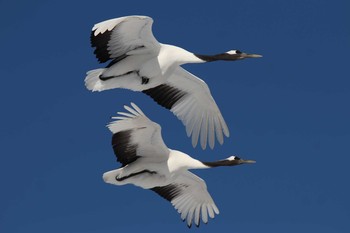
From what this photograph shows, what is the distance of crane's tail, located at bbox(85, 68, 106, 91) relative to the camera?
27078mm

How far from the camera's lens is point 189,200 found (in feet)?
101

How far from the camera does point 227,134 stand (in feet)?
92.5

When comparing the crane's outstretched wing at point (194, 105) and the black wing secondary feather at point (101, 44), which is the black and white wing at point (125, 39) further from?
the crane's outstretched wing at point (194, 105)

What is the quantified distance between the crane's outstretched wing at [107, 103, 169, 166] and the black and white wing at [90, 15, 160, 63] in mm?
1402

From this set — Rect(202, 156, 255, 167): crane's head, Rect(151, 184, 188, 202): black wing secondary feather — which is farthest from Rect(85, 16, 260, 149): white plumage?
Rect(151, 184, 188, 202): black wing secondary feather

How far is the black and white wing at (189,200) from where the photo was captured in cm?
3048

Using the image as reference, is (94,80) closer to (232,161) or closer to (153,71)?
(153,71)

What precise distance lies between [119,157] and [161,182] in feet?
3.62

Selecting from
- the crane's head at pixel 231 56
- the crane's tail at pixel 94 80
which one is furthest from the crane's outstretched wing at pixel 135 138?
the crane's head at pixel 231 56

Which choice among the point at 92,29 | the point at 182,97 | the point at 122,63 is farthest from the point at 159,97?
the point at 92,29

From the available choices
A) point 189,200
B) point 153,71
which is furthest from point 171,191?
point 153,71

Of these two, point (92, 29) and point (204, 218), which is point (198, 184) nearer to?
point (204, 218)

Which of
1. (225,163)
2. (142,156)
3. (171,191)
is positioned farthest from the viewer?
(171,191)

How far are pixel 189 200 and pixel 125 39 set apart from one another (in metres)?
5.68
